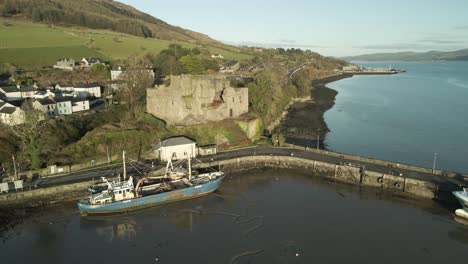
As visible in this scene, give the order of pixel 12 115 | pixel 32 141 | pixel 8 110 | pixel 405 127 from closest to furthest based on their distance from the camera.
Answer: pixel 32 141 < pixel 12 115 < pixel 8 110 < pixel 405 127

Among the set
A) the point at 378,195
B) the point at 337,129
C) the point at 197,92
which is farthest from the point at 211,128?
the point at 337,129

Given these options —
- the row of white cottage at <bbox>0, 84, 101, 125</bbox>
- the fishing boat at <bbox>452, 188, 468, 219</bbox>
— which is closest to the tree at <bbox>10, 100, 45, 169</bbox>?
the row of white cottage at <bbox>0, 84, 101, 125</bbox>

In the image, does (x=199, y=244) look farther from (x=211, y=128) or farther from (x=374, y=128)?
(x=374, y=128)

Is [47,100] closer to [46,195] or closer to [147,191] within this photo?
[46,195]

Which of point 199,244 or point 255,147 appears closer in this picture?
point 199,244

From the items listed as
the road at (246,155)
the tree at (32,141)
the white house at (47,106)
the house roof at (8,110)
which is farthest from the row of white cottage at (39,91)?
the road at (246,155)

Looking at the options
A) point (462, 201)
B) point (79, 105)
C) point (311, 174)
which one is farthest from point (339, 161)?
point (79, 105)

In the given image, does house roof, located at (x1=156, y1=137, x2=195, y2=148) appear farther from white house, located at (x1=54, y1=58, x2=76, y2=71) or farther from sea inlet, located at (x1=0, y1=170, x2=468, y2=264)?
white house, located at (x1=54, y1=58, x2=76, y2=71)
